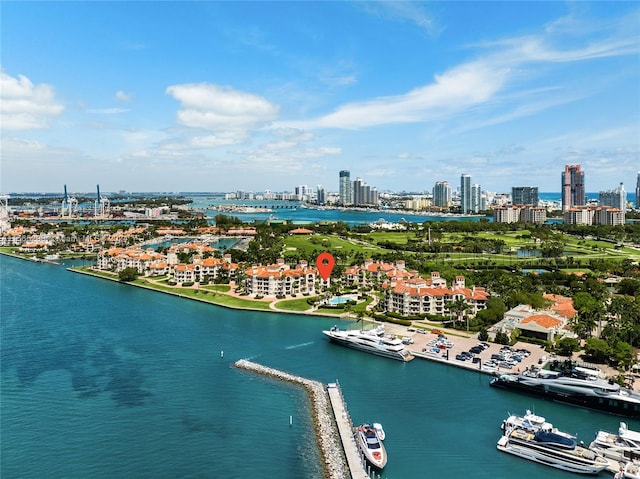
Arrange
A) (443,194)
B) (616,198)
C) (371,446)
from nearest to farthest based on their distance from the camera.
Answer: (371,446), (616,198), (443,194)

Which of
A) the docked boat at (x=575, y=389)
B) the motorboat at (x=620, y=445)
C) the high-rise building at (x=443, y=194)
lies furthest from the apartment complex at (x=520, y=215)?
the motorboat at (x=620, y=445)

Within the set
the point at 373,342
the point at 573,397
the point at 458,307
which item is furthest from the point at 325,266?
the point at 573,397

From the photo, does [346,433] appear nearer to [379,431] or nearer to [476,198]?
[379,431]

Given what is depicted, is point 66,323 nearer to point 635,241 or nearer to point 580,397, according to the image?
point 580,397

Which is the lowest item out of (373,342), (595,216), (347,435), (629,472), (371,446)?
(629,472)

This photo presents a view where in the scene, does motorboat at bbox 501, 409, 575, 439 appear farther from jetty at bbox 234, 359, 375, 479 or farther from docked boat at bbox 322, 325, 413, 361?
docked boat at bbox 322, 325, 413, 361

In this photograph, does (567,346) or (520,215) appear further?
(520,215)

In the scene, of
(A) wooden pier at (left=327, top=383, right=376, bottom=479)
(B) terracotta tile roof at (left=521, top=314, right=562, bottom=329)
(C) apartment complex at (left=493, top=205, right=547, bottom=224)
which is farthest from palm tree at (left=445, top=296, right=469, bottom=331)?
(C) apartment complex at (left=493, top=205, right=547, bottom=224)
